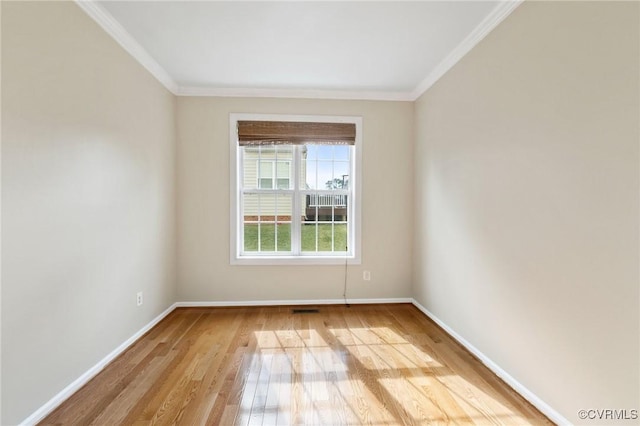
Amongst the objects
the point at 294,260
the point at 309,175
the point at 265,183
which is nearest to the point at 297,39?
the point at 309,175

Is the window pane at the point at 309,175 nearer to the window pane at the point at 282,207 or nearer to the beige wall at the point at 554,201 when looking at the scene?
the window pane at the point at 282,207

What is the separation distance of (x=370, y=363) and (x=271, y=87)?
9.81ft

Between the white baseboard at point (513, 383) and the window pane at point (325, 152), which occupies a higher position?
the window pane at point (325, 152)

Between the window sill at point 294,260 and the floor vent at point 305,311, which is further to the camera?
the window sill at point 294,260

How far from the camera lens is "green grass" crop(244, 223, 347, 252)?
12.1 feet

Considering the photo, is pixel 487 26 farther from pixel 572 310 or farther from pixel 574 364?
pixel 574 364

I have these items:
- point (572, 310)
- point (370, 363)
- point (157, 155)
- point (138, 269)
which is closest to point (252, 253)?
point (138, 269)

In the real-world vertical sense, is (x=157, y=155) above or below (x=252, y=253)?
above

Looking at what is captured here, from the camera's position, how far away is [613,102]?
1369mm

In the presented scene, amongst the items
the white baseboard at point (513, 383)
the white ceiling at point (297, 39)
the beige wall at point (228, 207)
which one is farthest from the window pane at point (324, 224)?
the white baseboard at point (513, 383)

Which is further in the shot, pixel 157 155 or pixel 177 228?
pixel 177 228

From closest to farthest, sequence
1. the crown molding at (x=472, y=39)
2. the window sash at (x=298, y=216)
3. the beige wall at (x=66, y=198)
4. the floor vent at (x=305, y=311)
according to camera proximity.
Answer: the beige wall at (x=66, y=198) → the crown molding at (x=472, y=39) → the floor vent at (x=305, y=311) → the window sash at (x=298, y=216)

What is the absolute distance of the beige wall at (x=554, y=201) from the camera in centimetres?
135
